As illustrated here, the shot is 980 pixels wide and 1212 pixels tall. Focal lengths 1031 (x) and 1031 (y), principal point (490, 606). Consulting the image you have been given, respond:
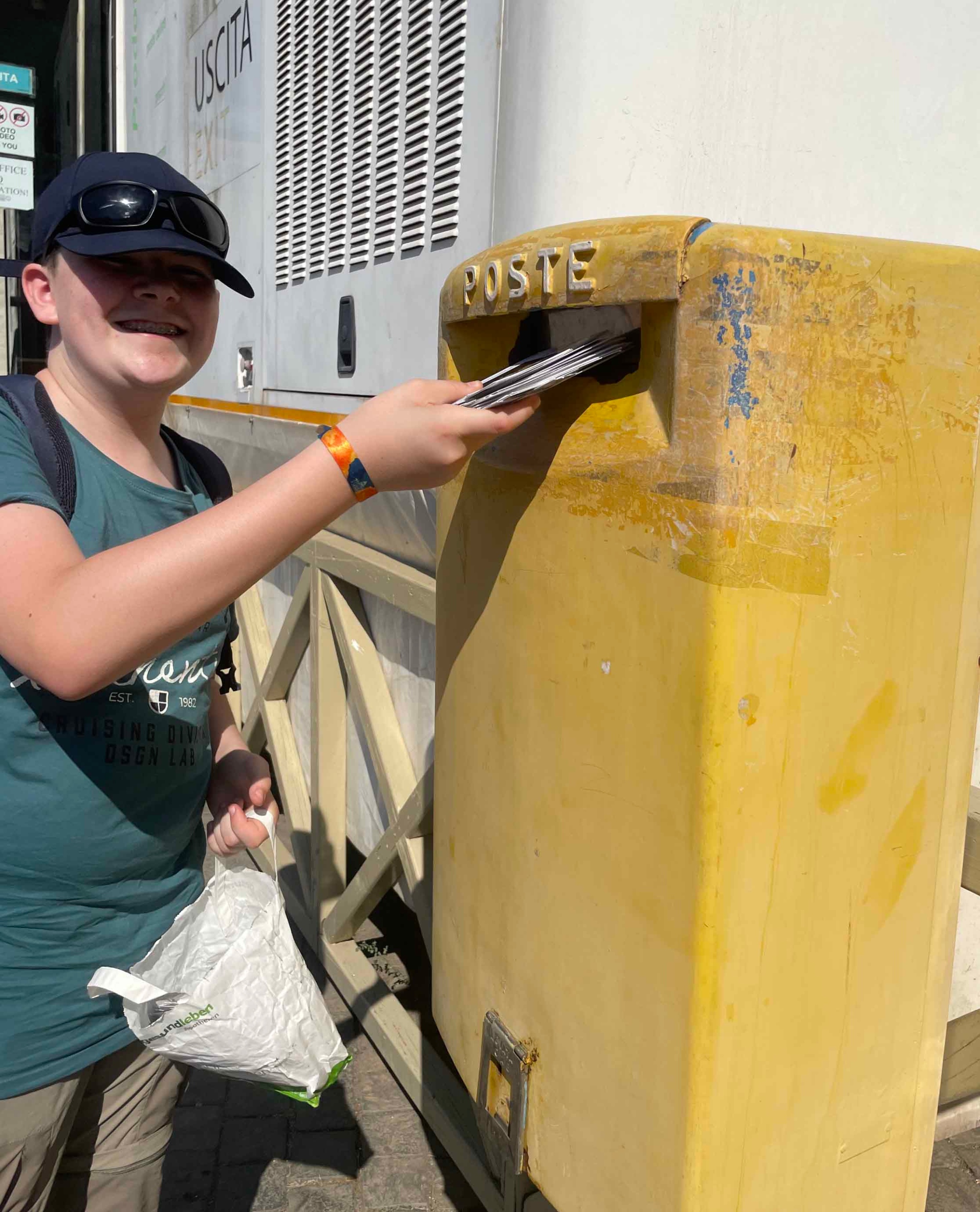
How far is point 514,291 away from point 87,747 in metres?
0.81

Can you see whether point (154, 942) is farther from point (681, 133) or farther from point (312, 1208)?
point (681, 133)

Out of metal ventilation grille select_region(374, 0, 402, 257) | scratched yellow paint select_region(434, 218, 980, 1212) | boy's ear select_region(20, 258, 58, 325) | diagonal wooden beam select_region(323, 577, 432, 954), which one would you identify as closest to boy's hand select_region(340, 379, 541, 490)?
scratched yellow paint select_region(434, 218, 980, 1212)

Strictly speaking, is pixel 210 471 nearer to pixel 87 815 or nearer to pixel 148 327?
pixel 148 327

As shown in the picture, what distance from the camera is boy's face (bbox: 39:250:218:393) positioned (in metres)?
1.35

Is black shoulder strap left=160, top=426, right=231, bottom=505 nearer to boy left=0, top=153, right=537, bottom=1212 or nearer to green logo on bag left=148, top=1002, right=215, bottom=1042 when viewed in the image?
boy left=0, top=153, right=537, bottom=1212

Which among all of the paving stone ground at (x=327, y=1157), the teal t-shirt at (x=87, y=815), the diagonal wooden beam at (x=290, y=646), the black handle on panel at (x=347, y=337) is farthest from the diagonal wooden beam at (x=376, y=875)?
the black handle on panel at (x=347, y=337)

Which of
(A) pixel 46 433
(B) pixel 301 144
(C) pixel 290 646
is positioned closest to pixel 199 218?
(A) pixel 46 433

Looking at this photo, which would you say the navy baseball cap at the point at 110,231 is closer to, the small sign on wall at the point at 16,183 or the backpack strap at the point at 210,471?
the backpack strap at the point at 210,471

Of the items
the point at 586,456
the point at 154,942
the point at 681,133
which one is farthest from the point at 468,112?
the point at 154,942

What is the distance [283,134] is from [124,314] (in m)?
1.71

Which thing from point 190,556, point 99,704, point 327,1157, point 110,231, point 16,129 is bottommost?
point 327,1157

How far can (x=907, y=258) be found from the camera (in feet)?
3.39

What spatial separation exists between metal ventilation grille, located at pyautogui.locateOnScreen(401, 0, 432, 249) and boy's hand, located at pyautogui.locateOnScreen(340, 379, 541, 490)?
107cm

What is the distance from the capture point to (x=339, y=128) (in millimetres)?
2432
